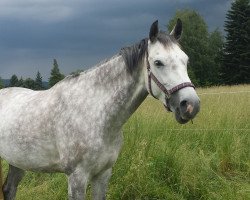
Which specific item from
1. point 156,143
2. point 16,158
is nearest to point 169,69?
point 16,158

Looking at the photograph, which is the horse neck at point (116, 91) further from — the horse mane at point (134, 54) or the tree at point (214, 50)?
the tree at point (214, 50)

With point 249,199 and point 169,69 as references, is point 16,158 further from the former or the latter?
point 249,199

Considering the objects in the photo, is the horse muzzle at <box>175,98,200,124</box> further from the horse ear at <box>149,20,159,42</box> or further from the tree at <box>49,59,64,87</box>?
the tree at <box>49,59,64,87</box>

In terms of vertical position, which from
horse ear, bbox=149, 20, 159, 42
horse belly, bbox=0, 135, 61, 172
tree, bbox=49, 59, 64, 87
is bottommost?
tree, bbox=49, 59, 64, 87

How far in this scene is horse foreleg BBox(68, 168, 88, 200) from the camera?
3486 millimetres

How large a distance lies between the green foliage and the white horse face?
44.6 m

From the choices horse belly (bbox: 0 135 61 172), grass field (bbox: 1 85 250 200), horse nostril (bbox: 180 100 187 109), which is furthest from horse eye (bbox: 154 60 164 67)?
grass field (bbox: 1 85 250 200)

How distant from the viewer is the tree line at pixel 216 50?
4159cm

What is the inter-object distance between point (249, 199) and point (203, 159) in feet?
3.77

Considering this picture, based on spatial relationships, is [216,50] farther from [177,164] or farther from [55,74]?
[177,164]

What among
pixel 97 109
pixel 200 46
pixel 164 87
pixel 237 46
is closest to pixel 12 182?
pixel 97 109

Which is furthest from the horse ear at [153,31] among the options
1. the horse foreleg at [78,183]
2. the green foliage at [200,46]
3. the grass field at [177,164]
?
the green foliage at [200,46]

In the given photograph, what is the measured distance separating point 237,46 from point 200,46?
31.0 feet

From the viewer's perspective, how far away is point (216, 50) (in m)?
53.8
